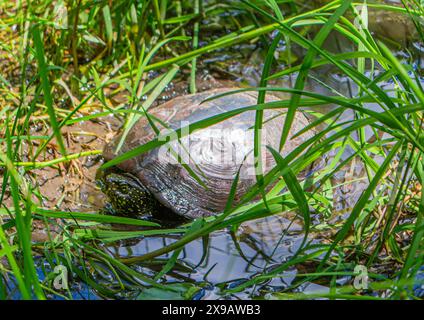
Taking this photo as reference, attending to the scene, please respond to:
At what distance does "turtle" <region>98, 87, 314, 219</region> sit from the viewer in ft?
9.14

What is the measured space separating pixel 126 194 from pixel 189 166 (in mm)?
296

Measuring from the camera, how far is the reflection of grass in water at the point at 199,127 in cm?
179

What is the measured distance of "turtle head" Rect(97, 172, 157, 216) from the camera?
2.77 m

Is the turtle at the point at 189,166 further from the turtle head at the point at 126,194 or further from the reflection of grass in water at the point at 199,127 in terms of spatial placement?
the reflection of grass in water at the point at 199,127

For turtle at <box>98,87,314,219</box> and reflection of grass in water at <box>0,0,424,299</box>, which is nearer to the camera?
reflection of grass in water at <box>0,0,424,299</box>

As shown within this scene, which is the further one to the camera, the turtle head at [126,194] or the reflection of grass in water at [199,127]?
the turtle head at [126,194]

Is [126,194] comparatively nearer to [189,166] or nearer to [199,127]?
[189,166]

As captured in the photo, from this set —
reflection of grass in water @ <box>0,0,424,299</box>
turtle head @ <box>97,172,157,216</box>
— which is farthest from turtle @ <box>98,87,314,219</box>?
reflection of grass in water @ <box>0,0,424,299</box>

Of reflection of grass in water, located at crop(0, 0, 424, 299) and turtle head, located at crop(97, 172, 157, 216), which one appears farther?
turtle head, located at crop(97, 172, 157, 216)

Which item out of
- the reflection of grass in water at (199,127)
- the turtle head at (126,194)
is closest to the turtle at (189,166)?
the turtle head at (126,194)

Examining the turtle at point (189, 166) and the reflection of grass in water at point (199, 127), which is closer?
the reflection of grass in water at point (199, 127)

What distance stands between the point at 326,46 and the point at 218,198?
4.10 ft

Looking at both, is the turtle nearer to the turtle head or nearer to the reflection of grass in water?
the turtle head
